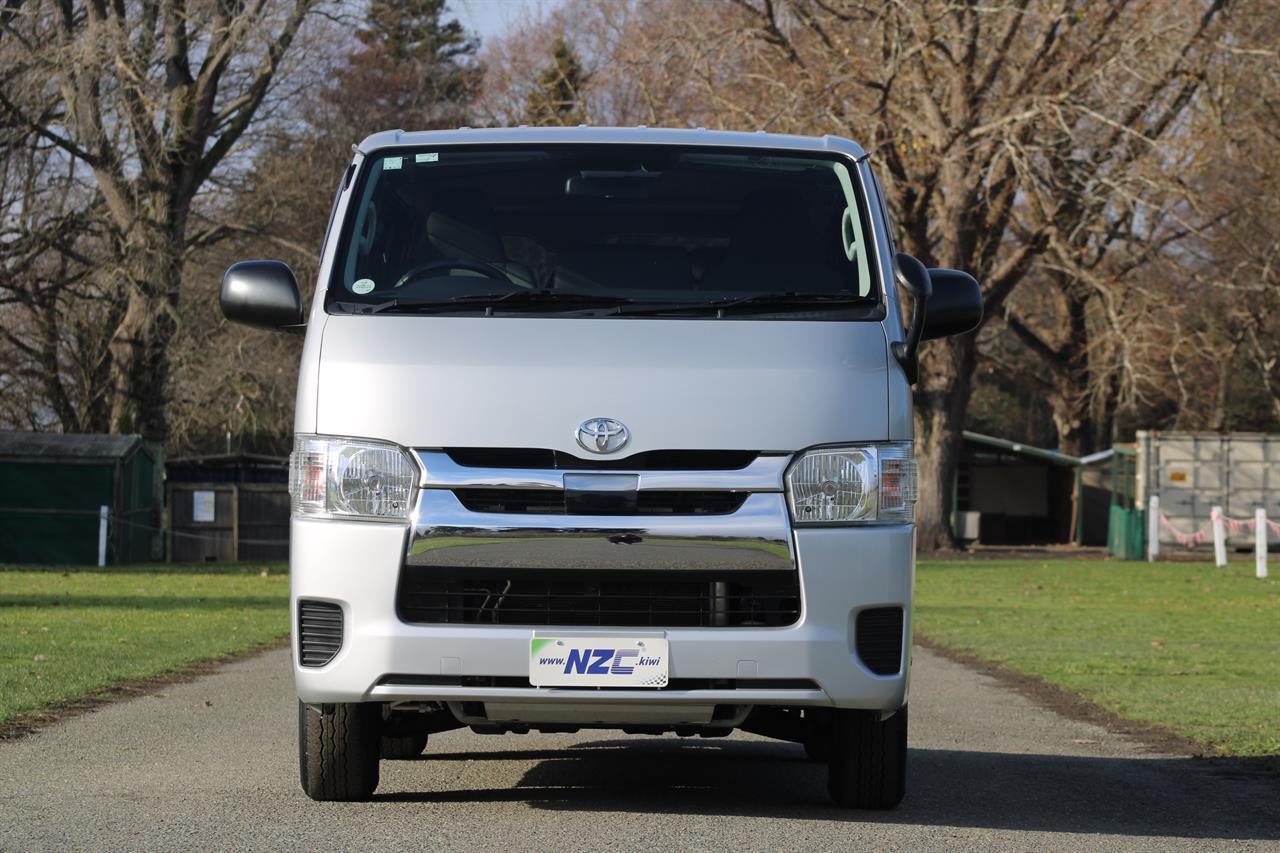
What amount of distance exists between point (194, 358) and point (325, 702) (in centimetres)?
3412

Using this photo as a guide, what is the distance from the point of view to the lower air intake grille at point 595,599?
6.33 meters

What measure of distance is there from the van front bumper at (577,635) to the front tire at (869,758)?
475 mm

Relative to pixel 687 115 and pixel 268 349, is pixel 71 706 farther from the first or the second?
pixel 268 349

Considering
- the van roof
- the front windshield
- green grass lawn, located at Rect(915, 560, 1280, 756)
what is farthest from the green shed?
the front windshield

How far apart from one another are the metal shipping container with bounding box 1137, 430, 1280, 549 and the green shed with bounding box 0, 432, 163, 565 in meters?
21.4

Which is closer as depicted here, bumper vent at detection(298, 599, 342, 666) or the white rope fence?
bumper vent at detection(298, 599, 342, 666)

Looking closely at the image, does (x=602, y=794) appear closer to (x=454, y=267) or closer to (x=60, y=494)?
(x=454, y=267)

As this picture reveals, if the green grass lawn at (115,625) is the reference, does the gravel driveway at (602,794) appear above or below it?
above

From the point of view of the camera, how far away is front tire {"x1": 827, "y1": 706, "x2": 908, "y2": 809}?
696 cm

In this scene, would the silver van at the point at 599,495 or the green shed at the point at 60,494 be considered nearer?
the silver van at the point at 599,495

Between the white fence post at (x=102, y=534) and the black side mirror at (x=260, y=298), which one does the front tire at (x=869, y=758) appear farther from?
the white fence post at (x=102, y=534)

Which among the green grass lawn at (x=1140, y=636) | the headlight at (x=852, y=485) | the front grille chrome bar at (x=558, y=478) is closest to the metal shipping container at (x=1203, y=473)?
the green grass lawn at (x=1140, y=636)

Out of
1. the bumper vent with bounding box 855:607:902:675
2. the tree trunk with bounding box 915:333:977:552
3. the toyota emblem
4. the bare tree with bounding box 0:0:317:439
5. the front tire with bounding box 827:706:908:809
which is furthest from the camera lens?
the tree trunk with bounding box 915:333:977:552

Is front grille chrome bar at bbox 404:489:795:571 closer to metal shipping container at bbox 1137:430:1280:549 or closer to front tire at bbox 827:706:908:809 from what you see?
front tire at bbox 827:706:908:809
